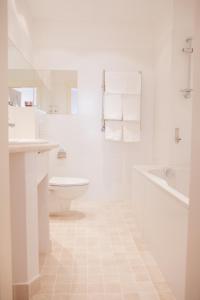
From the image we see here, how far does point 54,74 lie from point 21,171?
2.23m

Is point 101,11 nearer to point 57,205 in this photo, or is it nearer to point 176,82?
point 176,82

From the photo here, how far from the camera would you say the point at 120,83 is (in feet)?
10.4

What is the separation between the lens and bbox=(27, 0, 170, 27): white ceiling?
9.14 feet

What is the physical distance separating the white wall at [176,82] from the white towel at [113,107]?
1.80 feet

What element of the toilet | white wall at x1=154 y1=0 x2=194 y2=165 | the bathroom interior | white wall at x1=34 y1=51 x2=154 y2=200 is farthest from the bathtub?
white wall at x1=34 y1=51 x2=154 y2=200

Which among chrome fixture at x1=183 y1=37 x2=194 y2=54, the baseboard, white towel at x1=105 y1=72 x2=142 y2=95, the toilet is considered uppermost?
chrome fixture at x1=183 y1=37 x2=194 y2=54

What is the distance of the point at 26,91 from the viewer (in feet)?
9.19

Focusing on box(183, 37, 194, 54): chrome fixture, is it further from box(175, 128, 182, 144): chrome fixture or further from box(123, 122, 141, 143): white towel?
box(123, 122, 141, 143): white towel

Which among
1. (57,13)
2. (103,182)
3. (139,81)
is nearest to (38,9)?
(57,13)

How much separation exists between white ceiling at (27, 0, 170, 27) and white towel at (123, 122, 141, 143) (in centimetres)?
131

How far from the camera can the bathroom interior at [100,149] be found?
1.35m

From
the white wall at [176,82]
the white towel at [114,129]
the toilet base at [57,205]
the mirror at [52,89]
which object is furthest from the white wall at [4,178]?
the white towel at [114,129]

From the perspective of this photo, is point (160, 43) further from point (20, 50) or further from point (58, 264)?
point (58, 264)

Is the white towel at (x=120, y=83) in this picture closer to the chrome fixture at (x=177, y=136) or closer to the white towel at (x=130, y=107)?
the white towel at (x=130, y=107)
